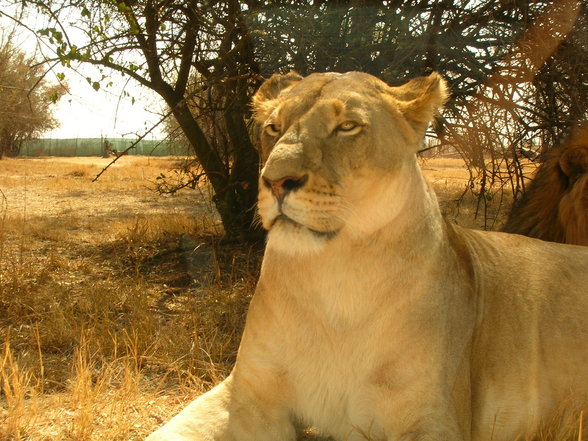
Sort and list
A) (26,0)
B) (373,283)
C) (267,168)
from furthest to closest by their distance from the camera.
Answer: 1. (26,0)
2. (373,283)
3. (267,168)

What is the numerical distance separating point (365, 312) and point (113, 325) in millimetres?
2136

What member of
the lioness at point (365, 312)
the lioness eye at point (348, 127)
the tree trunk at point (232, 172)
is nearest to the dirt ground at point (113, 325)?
the tree trunk at point (232, 172)

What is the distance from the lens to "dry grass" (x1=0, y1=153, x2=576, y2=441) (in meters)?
2.81

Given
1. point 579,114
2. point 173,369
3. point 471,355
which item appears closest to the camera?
point 471,355

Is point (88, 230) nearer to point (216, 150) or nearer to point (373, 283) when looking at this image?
point (216, 150)

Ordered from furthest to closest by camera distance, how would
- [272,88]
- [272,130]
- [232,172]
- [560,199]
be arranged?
[232,172] → [560,199] → [272,88] → [272,130]

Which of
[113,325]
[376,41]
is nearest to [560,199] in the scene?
[376,41]

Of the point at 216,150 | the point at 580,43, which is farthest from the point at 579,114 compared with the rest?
the point at 216,150

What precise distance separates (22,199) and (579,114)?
30.2ft

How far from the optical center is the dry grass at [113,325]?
9.21 feet

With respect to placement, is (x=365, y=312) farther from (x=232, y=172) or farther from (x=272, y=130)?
(x=232, y=172)

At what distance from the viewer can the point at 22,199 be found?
11227 millimetres

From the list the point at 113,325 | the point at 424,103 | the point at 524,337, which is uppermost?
the point at 424,103

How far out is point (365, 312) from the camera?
2.34 m
